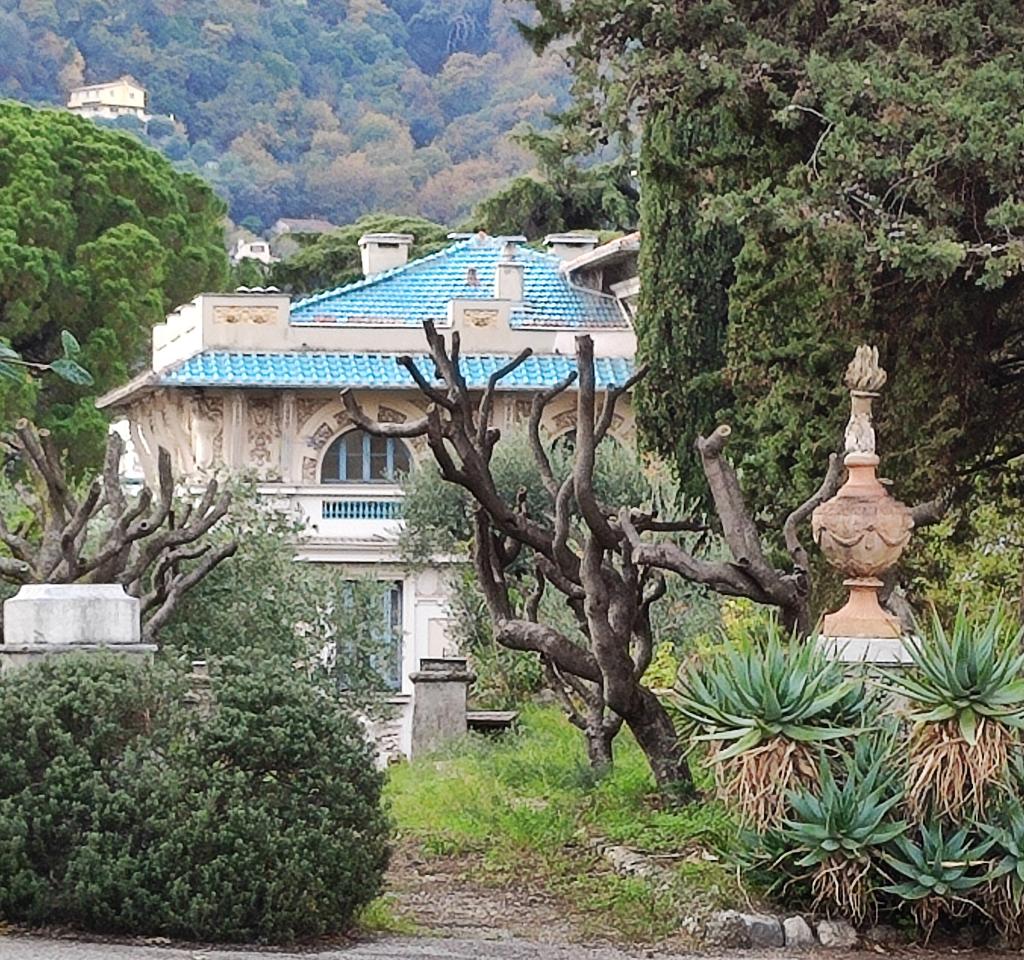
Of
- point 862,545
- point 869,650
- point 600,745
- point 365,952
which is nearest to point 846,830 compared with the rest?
point 869,650

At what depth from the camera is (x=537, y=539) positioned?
14406 millimetres

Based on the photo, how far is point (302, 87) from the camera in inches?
4080

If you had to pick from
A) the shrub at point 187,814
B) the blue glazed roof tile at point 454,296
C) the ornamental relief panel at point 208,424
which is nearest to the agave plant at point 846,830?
the shrub at point 187,814

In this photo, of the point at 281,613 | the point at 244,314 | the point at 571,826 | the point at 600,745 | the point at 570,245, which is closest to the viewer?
the point at 571,826

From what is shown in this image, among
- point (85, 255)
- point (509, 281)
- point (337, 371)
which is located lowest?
point (337, 371)

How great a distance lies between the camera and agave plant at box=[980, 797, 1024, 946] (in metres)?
10.9

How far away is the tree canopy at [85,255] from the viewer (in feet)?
150

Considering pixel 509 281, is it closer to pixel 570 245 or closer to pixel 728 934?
pixel 570 245

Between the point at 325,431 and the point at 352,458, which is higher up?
the point at 325,431

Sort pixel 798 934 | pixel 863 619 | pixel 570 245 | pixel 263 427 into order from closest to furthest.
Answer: pixel 798 934, pixel 863 619, pixel 263 427, pixel 570 245

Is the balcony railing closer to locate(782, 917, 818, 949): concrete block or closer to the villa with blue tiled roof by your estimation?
the villa with blue tiled roof

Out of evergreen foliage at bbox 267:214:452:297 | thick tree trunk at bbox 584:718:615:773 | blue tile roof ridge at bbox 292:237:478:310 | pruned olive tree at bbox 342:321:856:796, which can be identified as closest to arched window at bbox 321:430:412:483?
blue tile roof ridge at bbox 292:237:478:310

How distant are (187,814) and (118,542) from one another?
6923 millimetres

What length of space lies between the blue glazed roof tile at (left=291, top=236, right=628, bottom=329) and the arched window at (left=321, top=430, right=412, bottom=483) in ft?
7.00
